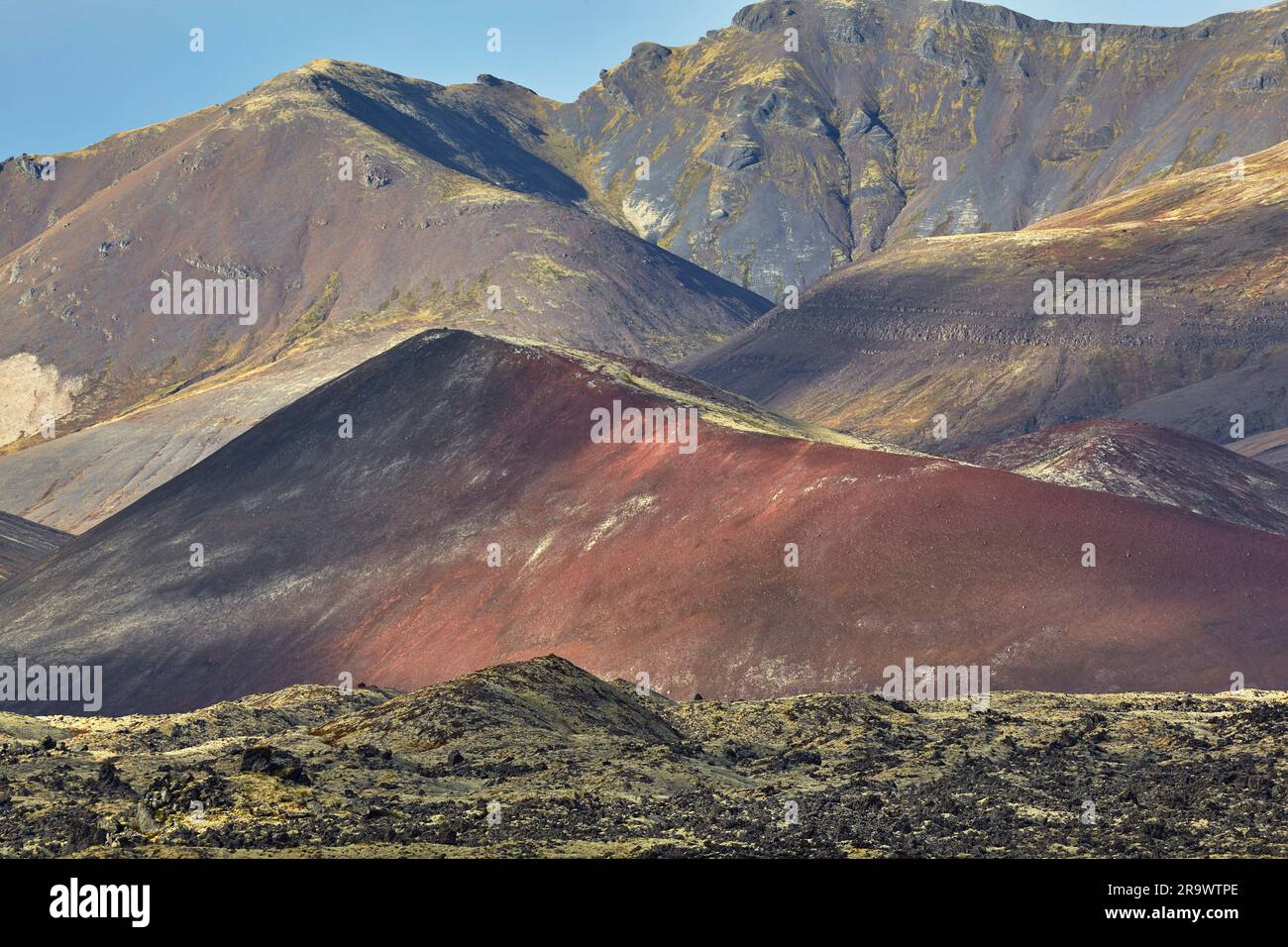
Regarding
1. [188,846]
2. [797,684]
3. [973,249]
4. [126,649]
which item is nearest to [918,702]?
[797,684]

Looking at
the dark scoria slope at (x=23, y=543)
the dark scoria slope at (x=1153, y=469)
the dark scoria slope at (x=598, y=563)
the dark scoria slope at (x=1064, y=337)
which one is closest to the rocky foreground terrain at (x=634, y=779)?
the dark scoria slope at (x=598, y=563)

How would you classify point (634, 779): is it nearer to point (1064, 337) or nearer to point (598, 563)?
point (598, 563)

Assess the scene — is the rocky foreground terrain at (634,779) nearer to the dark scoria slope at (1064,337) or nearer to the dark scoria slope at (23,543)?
the dark scoria slope at (23,543)

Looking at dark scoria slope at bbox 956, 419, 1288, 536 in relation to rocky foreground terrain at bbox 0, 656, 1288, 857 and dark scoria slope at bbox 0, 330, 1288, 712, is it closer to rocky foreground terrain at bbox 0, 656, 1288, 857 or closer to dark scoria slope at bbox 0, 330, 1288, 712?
dark scoria slope at bbox 0, 330, 1288, 712

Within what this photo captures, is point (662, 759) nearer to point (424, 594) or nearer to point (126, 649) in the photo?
point (424, 594)

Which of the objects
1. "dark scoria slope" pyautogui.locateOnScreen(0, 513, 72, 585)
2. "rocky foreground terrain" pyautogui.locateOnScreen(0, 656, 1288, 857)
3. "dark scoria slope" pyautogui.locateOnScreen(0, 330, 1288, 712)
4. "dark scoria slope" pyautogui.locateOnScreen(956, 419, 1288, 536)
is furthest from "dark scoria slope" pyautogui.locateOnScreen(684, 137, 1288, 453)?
"rocky foreground terrain" pyautogui.locateOnScreen(0, 656, 1288, 857)
